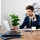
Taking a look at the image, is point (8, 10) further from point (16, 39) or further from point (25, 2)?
point (16, 39)

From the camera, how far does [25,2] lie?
175 inches

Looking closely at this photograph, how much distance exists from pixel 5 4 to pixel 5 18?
1.84ft

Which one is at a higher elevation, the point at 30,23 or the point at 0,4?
the point at 0,4

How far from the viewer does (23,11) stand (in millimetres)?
4453

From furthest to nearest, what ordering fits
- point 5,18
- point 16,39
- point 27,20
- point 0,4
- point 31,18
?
point 5,18 → point 0,4 → point 27,20 → point 31,18 → point 16,39

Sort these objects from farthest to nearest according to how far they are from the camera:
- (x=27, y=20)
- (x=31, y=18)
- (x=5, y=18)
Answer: (x=5, y=18) < (x=27, y=20) < (x=31, y=18)

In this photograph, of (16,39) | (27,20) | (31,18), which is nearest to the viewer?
(16,39)

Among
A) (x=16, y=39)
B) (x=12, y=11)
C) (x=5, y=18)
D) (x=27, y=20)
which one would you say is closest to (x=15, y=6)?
(x=12, y=11)

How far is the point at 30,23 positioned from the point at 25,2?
174 cm

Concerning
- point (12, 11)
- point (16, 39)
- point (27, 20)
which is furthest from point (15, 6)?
point (16, 39)

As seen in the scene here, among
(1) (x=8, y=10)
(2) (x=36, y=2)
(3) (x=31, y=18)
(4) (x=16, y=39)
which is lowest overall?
(4) (x=16, y=39)

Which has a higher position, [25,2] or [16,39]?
[25,2]

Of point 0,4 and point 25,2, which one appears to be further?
point 25,2

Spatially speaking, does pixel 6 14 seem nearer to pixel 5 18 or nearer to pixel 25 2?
pixel 5 18
